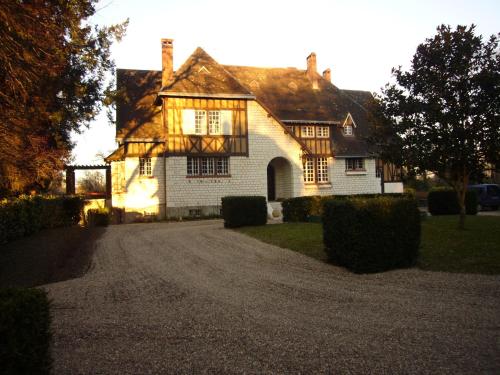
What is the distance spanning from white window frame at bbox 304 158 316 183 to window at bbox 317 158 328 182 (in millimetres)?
467

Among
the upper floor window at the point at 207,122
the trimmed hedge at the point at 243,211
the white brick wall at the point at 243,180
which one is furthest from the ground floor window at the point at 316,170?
the trimmed hedge at the point at 243,211

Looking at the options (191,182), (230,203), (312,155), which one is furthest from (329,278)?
(312,155)

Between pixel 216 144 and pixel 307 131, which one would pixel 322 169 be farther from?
pixel 216 144

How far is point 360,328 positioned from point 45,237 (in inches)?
528

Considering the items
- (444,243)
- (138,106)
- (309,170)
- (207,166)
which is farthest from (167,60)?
(444,243)

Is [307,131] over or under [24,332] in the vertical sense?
over

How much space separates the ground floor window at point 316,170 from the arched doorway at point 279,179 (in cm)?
138

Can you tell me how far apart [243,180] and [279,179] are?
13.4ft

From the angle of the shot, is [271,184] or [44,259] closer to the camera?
[44,259]

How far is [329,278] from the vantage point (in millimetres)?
8062

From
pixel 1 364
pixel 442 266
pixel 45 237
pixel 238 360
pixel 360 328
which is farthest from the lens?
pixel 45 237

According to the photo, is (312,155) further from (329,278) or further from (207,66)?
(329,278)

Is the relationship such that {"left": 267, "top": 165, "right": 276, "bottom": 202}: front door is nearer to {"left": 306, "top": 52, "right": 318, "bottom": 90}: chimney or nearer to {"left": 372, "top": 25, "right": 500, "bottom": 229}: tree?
{"left": 306, "top": 52, "right": 318, "bottom": 90}: chimney

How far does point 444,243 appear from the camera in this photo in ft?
36.4
